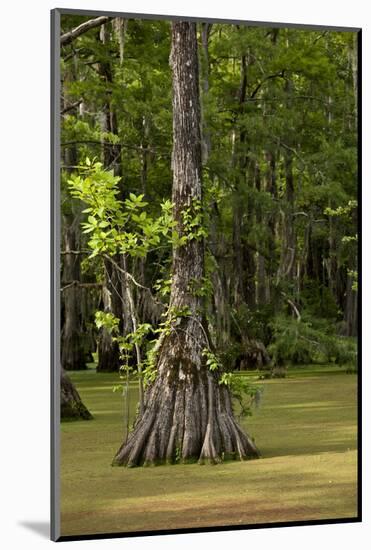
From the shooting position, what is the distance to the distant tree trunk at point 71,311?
796 cm

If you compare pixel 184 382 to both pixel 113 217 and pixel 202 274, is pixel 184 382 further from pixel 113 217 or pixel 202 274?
pixel 113 217

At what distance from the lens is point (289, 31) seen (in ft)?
28.9

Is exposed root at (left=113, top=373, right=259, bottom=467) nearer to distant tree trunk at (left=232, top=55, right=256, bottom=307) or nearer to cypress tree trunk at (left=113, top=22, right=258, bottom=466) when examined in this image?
cypress tree trunk at (left=113, top=22, right=258, bottom=466)

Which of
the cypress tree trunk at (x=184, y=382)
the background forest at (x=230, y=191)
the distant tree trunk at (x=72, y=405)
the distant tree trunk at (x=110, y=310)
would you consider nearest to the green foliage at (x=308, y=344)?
the background forest at (x=230, y=191)

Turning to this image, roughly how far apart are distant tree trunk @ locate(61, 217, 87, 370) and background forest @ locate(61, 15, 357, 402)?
0.5 inches

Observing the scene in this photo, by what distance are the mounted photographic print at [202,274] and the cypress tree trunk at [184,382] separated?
12mm

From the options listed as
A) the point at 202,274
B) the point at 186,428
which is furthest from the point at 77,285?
the point at 186,428

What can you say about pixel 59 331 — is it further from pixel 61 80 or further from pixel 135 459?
pixel 61 80

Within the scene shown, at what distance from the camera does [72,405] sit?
8.20m

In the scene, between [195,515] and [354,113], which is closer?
[195,515]

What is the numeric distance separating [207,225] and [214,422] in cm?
→ 132

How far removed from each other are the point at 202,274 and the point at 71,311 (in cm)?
98

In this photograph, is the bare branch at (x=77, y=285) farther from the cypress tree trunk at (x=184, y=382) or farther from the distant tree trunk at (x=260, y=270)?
the distant tree trunk at (x=260, y=270)

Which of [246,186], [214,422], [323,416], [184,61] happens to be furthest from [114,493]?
[184,61]
